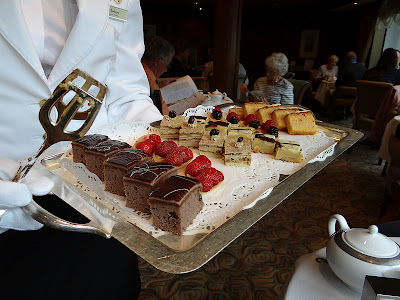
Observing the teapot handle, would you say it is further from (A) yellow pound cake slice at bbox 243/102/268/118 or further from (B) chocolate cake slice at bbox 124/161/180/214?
(A) yellow pound cake slice at bbox 243/102/268/118

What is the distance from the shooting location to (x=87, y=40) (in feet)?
4.52

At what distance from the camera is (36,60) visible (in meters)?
1.23

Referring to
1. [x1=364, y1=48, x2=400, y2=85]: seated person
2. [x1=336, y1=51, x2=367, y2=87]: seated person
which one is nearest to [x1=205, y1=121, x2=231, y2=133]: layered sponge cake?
[x1=364, y1=48, x2=400, y2=85]: seated person

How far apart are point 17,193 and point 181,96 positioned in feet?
6.56

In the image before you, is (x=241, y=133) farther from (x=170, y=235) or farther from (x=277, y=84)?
(x=277, y=84)

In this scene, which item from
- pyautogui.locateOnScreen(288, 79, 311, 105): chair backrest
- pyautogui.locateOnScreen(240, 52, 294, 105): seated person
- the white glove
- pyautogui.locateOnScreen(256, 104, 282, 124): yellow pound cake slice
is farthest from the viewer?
pyautogui.locateOnScreen(288, 79, 311, 105): chair backrest

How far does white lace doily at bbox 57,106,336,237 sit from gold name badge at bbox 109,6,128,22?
2.11ft

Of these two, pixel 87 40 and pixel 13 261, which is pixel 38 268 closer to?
pixel 13 261

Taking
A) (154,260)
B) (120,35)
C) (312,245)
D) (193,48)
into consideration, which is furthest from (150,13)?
(154,260)

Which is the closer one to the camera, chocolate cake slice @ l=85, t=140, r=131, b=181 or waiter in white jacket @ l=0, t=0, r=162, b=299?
waiter in white jacket @ l=0, t=0, r=162, b=299

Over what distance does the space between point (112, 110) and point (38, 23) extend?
0.68 meters

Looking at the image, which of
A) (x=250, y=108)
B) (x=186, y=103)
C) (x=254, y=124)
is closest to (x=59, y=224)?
(x=254, y=124)

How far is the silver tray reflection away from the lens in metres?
0.78

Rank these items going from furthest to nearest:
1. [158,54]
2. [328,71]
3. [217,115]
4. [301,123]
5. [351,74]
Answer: [328,71] → [351,74] → [158,54] → [217,115] → [301,123]
